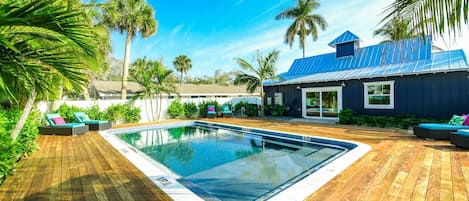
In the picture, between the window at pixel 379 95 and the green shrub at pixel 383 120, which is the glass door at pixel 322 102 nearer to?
the window at pixel 379 95

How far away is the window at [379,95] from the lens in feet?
37.9

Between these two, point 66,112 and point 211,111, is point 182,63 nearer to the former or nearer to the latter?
point 211,111

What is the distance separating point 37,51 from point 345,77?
514 inches

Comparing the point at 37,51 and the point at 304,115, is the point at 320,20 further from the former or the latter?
the point at 37,51

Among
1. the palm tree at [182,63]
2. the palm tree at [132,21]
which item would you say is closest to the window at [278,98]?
the palm tree at [132,21]

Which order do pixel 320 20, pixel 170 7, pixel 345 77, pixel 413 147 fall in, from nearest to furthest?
1. pixel 413 147
2. pixel 345 77
3. pixel 170 7
4. pixel 320 20

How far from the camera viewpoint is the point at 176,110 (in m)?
15.5

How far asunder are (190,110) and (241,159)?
10346mm

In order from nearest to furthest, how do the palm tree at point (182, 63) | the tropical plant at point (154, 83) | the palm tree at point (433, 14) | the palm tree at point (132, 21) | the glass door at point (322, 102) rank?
the palm tree at point (433, 14)
the glass door at point (322, 102)
the tropical plant at point (154, 83)
the palm tree at point (132, 21)
the palm tree at point (182, 63)

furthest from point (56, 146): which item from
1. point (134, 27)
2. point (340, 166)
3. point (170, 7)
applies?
point (170, 7)

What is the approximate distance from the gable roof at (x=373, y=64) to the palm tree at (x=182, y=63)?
23.8 m

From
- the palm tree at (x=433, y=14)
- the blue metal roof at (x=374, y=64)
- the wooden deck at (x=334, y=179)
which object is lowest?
the wooden deck at (x=334, y=179)

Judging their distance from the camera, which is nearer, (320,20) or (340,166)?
(340,166)

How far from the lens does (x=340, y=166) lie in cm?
465
